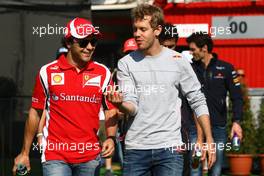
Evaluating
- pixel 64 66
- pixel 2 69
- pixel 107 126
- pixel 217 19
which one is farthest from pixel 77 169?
pixel 217 19

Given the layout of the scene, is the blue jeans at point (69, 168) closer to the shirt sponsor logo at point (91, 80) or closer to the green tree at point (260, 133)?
the shirt sponsor logo at point (91, 80)

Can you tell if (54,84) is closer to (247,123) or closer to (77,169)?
(77,169)

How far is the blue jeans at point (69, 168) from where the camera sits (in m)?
6.75

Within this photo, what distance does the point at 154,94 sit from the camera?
6.67 m

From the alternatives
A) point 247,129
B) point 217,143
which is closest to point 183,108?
point 217,143

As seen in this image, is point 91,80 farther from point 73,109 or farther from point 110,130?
point 110,130

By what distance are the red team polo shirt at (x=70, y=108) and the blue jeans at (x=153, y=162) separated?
333 millimetres

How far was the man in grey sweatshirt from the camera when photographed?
6.65 metres

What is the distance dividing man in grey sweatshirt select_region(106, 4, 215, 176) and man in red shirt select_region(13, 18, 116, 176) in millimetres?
261

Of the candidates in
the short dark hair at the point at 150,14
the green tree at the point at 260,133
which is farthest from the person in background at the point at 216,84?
the green tree at the point at 260,133

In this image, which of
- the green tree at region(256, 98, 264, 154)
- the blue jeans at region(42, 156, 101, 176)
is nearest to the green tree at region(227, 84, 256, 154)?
the green tree at region(256, 98, 264, 154)

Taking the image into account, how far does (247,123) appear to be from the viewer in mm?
15359

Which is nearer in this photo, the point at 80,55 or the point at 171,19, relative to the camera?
the point at 80,55

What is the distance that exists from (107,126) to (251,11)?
10.4m
